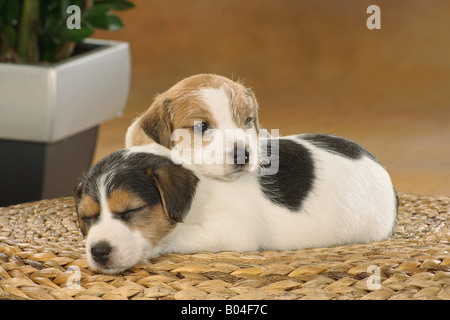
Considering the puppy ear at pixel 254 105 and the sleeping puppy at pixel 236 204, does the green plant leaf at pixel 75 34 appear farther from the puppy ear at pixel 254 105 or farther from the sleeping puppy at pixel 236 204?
the sleeping puppy at pixel 236 204

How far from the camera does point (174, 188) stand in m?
2.05

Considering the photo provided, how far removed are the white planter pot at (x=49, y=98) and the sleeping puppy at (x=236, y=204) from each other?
1.35 meters

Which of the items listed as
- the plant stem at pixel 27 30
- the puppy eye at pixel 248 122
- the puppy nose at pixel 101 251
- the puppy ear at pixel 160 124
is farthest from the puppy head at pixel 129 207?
the plant stem at pixel 27 30

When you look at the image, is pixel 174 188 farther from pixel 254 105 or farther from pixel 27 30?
pixel 27 30

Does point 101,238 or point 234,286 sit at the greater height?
point 101,238

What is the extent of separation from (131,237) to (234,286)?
1.06ft

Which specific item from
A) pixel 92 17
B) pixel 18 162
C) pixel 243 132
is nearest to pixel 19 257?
pixel 243 132

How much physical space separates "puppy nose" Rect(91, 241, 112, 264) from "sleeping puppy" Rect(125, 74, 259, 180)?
0.39 metres

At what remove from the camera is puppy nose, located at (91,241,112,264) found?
1.95 m

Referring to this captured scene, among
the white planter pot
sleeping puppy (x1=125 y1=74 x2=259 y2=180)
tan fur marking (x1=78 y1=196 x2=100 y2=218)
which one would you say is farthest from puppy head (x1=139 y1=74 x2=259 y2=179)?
the white planter pot

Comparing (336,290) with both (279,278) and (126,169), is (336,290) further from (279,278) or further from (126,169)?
(126,169)

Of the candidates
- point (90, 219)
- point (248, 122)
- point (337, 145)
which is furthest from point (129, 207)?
point (337, 145)

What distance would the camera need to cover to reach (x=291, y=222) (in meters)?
2.22

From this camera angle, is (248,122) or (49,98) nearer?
(248,122)
